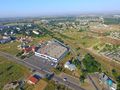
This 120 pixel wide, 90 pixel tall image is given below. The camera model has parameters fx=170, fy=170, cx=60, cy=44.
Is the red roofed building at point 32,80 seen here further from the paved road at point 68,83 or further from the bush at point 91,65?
the bush at point 91,65

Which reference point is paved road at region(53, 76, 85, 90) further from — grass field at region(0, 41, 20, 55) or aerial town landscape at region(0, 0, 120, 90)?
grass field at region(0, 41, 20, 55)

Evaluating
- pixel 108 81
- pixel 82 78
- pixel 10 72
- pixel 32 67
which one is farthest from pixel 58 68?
→ pixel 108 81

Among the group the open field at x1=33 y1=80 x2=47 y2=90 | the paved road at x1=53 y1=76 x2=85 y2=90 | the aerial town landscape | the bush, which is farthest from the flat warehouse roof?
the open field at x1=33 y1=80 x2=47 y2=90

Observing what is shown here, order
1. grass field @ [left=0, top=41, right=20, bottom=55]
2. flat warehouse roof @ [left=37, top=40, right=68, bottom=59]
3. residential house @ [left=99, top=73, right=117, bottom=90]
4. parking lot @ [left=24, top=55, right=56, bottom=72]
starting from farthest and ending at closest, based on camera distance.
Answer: grass field @ [left=0, top=41, right=20, bottom=55]
flat warehouse roof @ [left=37, top=40, right=68, bottom=59]
parking lot @ [left=24, top=55, right=56, bottom=72]
residential house @ [left=99, top=73, right=117, bottom=90]

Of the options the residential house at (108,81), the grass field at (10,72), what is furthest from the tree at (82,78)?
the grass field at (10,72)

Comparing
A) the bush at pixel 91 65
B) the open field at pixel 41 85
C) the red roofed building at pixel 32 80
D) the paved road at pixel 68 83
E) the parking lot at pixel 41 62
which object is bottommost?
the bush at pixel 91 65

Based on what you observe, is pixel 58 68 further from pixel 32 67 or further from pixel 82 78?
pixel 82 78
